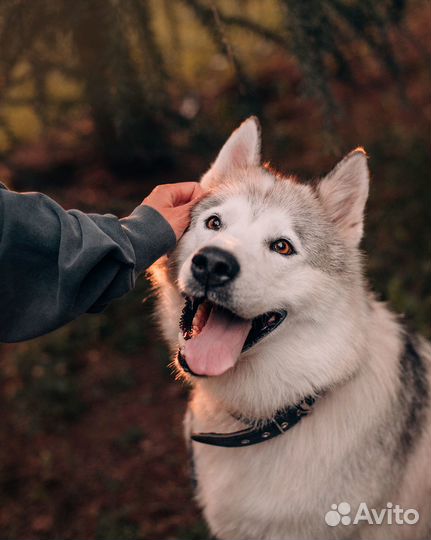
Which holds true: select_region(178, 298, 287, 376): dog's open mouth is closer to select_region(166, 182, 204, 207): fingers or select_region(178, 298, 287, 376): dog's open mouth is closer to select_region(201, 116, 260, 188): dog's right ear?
select_region(166, 182, 204, 207): fingers

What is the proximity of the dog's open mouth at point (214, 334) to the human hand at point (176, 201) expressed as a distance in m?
0.34

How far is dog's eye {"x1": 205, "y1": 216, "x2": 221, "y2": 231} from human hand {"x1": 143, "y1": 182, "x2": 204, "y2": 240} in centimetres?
9

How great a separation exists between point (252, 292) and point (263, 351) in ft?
1.23

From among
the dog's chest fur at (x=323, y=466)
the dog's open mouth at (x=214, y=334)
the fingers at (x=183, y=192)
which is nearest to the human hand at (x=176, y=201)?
the fingers at (x=183, y=192)

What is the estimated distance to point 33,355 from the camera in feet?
15.1

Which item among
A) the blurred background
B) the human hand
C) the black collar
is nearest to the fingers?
the human hand

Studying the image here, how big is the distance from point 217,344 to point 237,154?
40.0 inches

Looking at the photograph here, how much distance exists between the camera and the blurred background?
10.7 feet

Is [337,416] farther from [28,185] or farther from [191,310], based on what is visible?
[28,185]

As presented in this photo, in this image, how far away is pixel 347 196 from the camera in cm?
258

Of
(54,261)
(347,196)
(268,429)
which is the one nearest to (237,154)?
(347,196)

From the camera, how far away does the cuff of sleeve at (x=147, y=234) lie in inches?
83.2

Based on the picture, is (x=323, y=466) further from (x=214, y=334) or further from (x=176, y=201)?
(x=176, y=201)

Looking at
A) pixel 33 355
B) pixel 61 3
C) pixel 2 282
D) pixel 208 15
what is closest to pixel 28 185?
pixel 33 355
